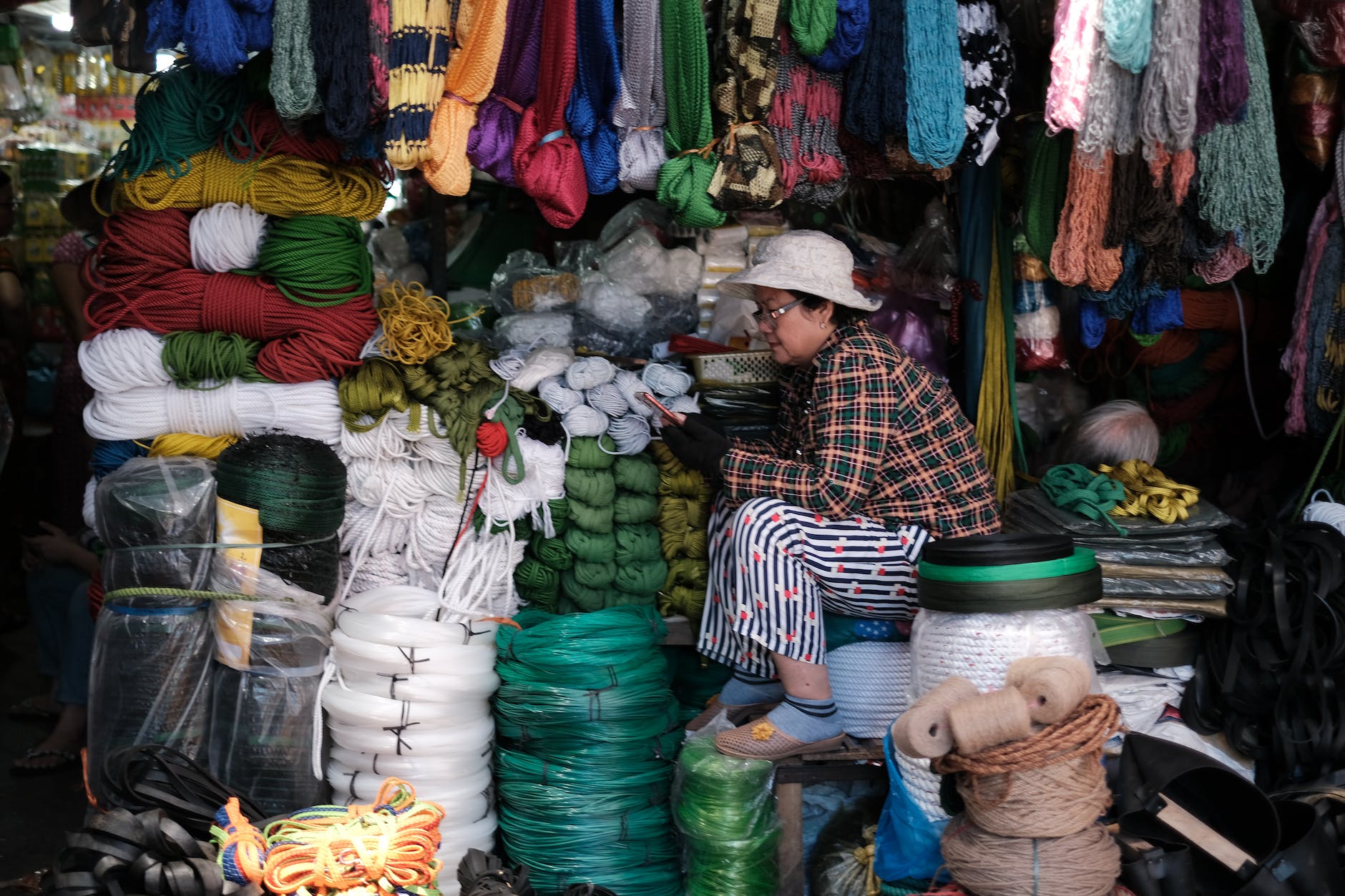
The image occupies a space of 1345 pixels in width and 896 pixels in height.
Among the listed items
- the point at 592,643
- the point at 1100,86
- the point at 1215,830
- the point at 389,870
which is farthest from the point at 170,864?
the point at 1100,86

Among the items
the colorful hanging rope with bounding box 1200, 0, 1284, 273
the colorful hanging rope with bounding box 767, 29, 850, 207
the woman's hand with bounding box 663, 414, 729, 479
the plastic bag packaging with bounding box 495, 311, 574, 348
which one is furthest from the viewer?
the plastic bag packaging with bounding box 495, 311, 574, 348

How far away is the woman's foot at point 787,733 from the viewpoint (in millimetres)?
3340

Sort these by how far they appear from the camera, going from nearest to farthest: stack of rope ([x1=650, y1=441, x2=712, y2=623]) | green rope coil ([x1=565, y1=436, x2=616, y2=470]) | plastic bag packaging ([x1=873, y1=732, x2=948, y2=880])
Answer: plastic bag packaging ([x1=873, y1=732, x2=948, y2=880]) < green rope coil ([x1=565, y1=436, x2=616, y2=470]) < stack of rope ([x1=650, y1=441, x2=712, y2=623])

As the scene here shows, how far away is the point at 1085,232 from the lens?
11.7 ft

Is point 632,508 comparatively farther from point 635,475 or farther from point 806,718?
point 806,718

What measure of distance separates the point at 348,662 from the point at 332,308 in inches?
41.1

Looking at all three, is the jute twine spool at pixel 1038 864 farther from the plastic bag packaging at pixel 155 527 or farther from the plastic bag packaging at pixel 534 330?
the plastic bag packaging at pixel 534 330

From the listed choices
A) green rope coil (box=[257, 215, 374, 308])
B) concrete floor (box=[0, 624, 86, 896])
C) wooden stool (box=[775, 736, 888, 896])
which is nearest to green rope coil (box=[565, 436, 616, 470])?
green rope coil (box=[257, 215, 374, 308])

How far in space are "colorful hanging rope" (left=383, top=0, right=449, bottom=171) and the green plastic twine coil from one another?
1.83 meters

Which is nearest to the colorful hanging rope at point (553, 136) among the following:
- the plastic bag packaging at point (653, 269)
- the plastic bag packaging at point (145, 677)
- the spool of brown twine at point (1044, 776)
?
the plastic bag packaging at point (653, 269)

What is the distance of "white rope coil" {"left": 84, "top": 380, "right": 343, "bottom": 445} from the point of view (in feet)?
11.7

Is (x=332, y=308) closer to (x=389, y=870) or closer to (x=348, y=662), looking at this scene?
(x=348, y=662)

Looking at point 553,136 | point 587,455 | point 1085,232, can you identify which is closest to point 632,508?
point 587,455

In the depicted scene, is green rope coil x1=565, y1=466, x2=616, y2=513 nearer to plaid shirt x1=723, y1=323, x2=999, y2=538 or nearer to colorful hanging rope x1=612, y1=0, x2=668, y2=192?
plaid shirt x1=723, y1=323, x2=999, y2=538
